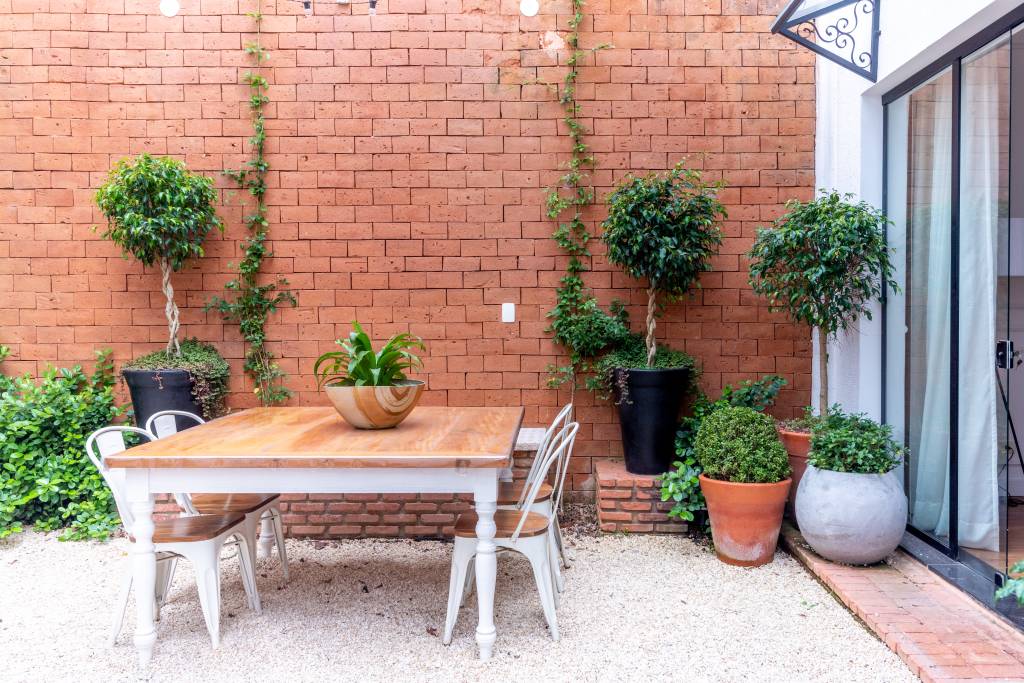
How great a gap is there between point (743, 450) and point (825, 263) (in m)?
1.05

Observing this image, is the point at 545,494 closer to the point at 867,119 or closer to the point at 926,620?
the point at 926,620

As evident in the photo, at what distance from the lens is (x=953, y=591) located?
9.90ft

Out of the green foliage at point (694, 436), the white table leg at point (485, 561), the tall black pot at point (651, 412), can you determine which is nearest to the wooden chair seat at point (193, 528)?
the white table leg at point (485, 561)

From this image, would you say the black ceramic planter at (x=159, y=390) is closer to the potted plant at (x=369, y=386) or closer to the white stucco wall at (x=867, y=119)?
the potted plant at (x=369, y=386)

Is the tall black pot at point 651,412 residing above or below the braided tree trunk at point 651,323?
below

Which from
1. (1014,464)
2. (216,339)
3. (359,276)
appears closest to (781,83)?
(1014,464)

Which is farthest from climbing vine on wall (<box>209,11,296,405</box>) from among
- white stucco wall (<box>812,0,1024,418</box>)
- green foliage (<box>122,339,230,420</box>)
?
white stucco wall (<box>812,0,1024,418</box>)

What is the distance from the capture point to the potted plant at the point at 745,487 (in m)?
3.47

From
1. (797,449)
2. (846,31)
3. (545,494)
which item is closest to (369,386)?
(545,494)

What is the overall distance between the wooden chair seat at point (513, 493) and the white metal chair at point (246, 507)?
1077 mm

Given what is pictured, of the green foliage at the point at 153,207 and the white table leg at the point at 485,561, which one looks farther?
the green foliage at the point at 153,207

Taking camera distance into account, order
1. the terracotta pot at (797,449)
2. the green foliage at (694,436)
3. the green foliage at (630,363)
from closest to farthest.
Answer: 1. the terracotta pot at (797,449)
2. the green foliage at (694,436)
3. the green foliage at (630,363)

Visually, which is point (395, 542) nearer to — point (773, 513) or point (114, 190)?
point (773, 513)

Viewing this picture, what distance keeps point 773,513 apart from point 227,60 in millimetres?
4107
